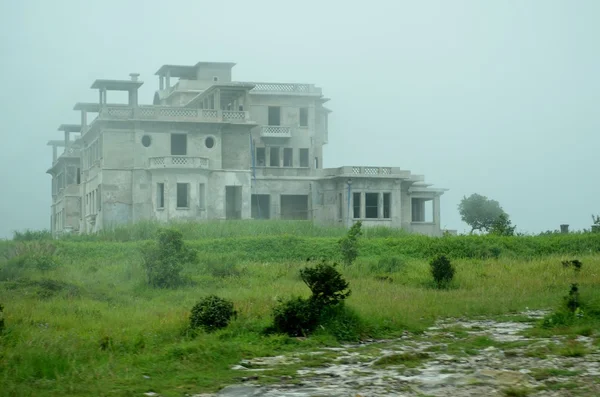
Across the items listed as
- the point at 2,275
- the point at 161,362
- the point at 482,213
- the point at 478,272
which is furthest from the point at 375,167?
the point at 161,362

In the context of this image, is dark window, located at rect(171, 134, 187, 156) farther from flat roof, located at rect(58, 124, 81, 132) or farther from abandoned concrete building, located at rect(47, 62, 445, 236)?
flat roof, located at rect(58, 124, 81, 132)

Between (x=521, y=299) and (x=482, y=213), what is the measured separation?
186 feet

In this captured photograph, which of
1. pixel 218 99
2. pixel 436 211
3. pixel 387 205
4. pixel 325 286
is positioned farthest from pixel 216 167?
pixel 325 286

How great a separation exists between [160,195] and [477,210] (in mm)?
32791

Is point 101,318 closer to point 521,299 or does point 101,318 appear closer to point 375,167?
point 521,299

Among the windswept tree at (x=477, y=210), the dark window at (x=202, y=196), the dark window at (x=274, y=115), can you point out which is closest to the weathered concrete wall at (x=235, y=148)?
the dark window at (x=202, y=196)

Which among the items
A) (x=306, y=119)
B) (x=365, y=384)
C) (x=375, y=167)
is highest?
(x=306, y=119)

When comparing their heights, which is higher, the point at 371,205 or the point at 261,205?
the point at 261,205

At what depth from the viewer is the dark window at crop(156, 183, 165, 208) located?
56750mm

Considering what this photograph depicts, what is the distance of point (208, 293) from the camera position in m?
25.8

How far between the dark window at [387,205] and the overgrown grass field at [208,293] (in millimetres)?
17061

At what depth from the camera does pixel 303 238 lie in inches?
1620

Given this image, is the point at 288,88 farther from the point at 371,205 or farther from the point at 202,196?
the point at 202,196

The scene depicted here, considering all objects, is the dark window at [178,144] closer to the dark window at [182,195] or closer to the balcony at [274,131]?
the dark window at [182,195]
